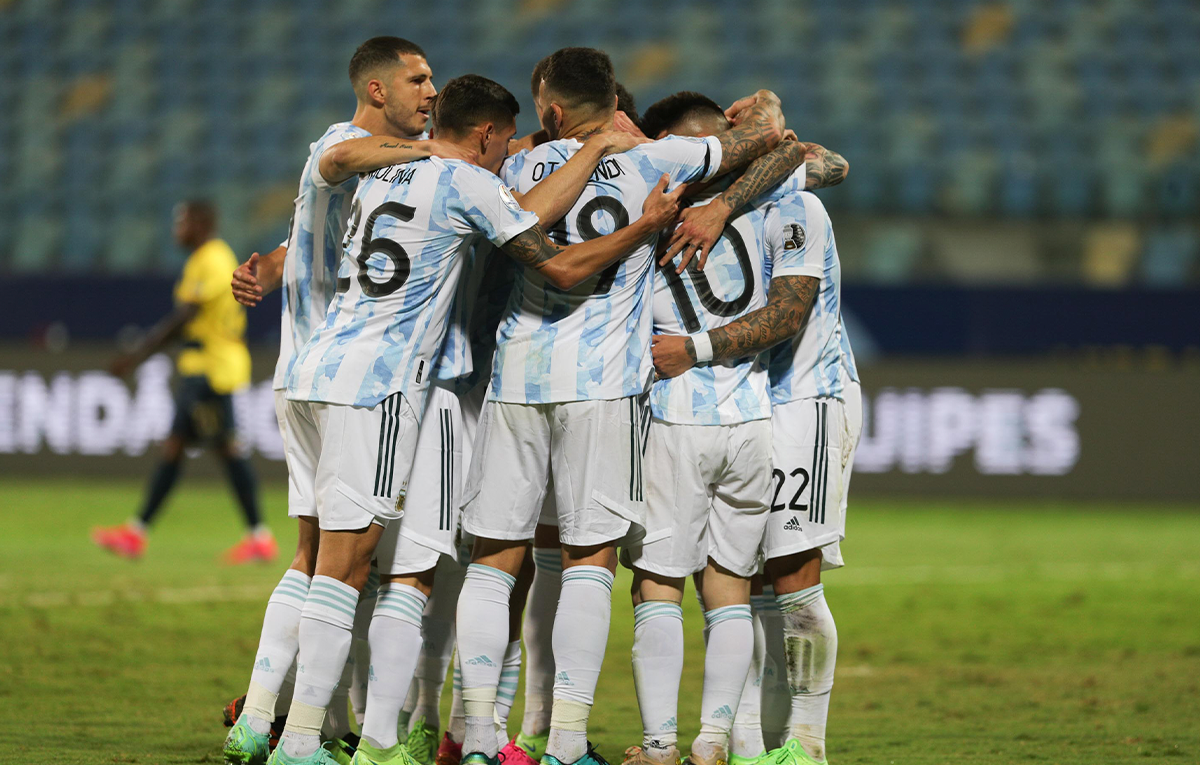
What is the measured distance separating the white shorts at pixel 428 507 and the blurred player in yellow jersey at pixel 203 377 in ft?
15.7

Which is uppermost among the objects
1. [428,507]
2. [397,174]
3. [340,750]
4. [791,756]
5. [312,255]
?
[397,174]

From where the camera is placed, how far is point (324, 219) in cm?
418

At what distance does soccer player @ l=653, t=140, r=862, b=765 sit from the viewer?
4.02 metres

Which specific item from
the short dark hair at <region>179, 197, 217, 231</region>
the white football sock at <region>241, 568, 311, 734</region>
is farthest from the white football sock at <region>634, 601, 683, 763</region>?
the short dark hair at <region>179, 197, 217, 231</region>

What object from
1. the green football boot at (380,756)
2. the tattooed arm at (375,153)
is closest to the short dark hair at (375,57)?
the tattooed arm at (375,153)

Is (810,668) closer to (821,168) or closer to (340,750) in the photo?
(340,750)

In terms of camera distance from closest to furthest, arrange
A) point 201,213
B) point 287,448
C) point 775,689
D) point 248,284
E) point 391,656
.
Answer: point 391,656, point 287,448, point 775,689, point 248,284, point 201,213

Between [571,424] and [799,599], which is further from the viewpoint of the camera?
[799,599]

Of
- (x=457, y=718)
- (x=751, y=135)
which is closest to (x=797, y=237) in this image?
(x=751, y=135)

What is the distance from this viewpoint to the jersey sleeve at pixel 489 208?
3.76 metres

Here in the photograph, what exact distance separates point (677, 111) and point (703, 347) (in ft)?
2.70

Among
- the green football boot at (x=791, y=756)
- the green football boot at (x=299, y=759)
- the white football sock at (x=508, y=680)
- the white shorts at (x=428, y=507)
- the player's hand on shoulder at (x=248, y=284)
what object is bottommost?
the green football boot at (x=299, y=759)

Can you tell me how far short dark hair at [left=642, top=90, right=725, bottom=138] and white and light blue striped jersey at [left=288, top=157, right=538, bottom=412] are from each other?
2.47 ft

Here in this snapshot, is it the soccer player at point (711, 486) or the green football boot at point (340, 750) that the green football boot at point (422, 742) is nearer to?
the green football boot at point (340, 750)
